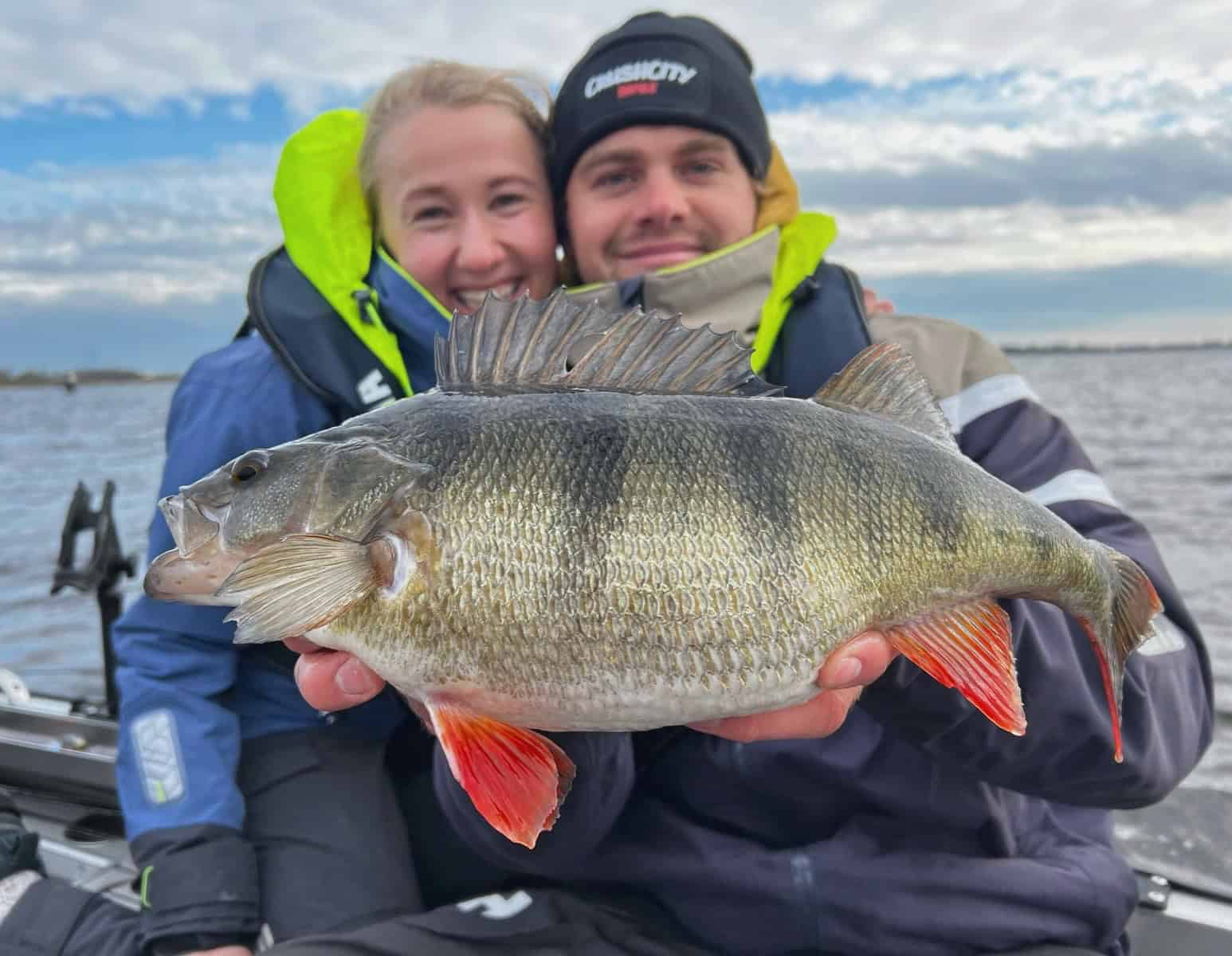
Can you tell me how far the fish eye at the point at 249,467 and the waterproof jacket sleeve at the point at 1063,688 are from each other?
3.87 feet

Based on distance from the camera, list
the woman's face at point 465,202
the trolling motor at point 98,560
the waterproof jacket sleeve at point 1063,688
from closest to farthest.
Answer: the waterproof jacket sleeve at point 1063,688 → the woman's face at point 465,202 → the trolling motor at point 98,560

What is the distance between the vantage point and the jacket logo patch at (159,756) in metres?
2.51

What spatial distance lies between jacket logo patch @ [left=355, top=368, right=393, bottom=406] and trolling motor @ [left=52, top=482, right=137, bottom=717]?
1.74m

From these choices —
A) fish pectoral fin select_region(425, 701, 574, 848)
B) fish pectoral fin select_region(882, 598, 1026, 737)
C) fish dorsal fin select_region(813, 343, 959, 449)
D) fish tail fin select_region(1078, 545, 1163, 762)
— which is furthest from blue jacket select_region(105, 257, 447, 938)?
fish tail fin select_region(1078, 545, 1163, 762)

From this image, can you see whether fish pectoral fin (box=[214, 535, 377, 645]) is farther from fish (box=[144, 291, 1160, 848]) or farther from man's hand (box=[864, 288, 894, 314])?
man's hand (box=[864, 288, 894, 314])

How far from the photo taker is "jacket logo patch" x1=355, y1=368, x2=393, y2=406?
107 inches

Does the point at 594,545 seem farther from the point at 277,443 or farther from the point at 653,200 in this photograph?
the point at 653,200

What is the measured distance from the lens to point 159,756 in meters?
2.54

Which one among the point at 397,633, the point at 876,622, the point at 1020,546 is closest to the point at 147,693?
the point at 397,633

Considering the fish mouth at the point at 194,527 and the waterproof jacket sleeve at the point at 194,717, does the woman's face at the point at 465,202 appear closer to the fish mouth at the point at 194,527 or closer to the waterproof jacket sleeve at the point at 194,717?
the waterproof jacket sleeve at the point at 194,717

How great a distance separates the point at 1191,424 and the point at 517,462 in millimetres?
20285

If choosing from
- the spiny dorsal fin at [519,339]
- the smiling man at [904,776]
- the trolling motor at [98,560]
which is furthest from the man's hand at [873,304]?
the trolling motor at [98,560]

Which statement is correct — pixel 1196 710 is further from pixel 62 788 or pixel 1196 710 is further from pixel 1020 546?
pixel 62 788

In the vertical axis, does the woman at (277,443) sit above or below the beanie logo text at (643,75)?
below
